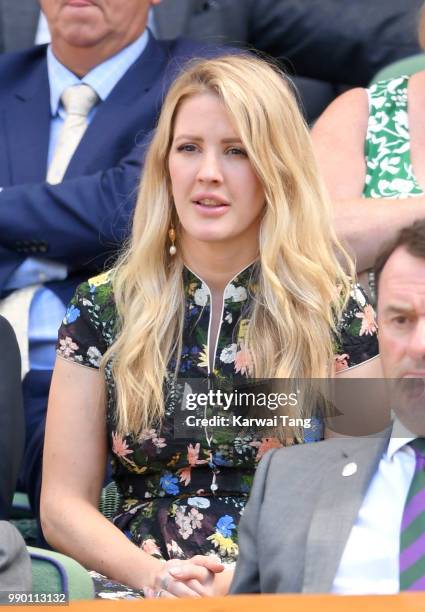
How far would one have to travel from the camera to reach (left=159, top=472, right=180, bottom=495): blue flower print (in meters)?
2.84

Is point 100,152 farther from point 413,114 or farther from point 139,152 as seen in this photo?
point 413,114

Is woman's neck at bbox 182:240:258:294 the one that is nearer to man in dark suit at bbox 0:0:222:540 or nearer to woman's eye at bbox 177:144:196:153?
woman's eye at bbox 177:144:196:153

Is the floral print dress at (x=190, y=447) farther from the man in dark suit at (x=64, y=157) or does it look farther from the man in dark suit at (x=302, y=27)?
the man in dark suit at (x=302, y=27)

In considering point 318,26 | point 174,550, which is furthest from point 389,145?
point 174,550

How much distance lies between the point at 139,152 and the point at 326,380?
1.03 m

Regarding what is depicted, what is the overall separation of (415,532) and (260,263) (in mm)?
981

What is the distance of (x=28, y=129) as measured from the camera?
12.4 ft

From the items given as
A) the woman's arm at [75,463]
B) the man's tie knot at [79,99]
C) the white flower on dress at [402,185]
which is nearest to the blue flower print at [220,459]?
the woman's arm at [75,463]

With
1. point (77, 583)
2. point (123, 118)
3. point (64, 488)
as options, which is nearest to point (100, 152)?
point (123, 118)

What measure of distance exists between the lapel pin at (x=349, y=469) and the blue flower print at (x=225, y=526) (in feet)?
2.03

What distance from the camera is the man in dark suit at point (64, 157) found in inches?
137

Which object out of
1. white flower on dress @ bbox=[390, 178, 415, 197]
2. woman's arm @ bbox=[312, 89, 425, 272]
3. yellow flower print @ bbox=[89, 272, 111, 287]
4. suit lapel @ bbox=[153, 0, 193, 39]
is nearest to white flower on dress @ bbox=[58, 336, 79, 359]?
yellow flower print @ bbox=[89, 272, 111, 287]

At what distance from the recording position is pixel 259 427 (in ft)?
9.21

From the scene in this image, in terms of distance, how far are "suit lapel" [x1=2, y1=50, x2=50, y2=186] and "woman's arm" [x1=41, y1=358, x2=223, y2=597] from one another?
0.93 metres
